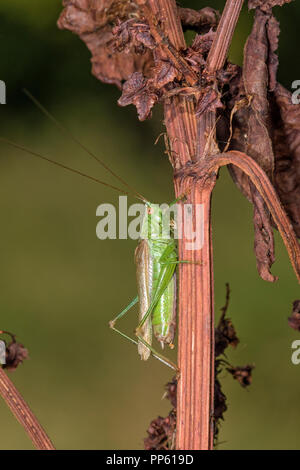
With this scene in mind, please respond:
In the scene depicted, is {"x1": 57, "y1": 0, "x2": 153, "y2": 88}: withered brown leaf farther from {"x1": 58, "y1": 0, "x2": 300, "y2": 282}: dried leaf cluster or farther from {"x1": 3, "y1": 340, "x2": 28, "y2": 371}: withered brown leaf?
{"x1": 3, "y1": 340, "x2": 28, "y2": 371}: withered brown leaf

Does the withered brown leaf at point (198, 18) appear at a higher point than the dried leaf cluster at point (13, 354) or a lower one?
higher

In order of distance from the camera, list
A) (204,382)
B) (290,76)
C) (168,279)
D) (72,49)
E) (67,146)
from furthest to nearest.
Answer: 1. (67,146)
2. (72,49)
3. (290,76)
4. (168,279)
5. (204,382)

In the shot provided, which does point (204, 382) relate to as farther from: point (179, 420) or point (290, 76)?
point (290, 76)

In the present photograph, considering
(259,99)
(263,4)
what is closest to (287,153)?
(259,99)

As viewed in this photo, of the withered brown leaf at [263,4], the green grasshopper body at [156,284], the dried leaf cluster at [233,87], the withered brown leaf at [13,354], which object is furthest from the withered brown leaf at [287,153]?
the withered brown leaf at [13,354]

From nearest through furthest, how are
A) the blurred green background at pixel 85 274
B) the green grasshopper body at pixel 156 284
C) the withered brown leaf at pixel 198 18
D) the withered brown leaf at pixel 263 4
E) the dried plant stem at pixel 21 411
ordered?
the dried plant stem at pixel 21 411 → the withered brown leaf at pixel 263 4 → the withered brown leaf at pixel 198 18 → the green grasshopper body at pixel 156 284 → the blurred green background at pixel 85 274

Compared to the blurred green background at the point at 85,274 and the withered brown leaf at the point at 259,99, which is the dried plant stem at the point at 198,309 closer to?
the withered brown leaf at the point at 259,99

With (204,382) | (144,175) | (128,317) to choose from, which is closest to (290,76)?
(144,175)
